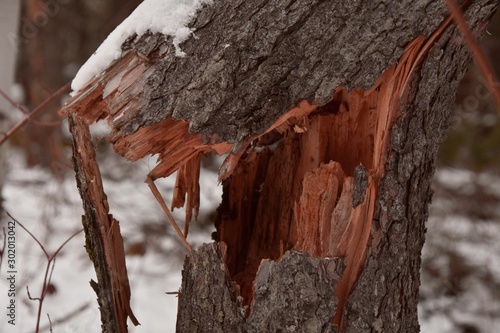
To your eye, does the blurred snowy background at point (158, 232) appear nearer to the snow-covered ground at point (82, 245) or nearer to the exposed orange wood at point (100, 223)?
the snow-covered ground at point (82, 245)

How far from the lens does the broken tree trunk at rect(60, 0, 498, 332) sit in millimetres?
1669

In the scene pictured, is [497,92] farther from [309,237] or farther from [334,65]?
[309,237]

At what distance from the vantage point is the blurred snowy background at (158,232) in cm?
359

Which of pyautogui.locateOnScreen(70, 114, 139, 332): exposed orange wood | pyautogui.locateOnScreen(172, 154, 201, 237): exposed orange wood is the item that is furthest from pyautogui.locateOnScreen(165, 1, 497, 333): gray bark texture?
pyautogui.locateOnScreen(172, 154, 201, 237): exposed orange wood

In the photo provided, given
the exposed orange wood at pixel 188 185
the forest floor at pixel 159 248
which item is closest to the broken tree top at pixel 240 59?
the exposed orange wood at pixel 188 185

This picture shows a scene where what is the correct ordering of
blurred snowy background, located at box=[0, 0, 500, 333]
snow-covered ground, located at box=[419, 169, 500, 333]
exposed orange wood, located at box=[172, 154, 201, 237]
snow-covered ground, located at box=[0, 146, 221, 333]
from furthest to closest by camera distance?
1. snow-covered ground, located at box=[419, 169, 500, 333]
2. blurred snowy background, located at box=[0, 0, 500, 333]
3. snow-covered ground, located at box=[0, 146, 221, 333]
4. exposed orange wood, located at box=[172, 154, 201, 237]

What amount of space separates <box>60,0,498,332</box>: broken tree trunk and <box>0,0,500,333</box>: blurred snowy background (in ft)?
4.26

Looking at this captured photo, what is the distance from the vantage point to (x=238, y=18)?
168cm

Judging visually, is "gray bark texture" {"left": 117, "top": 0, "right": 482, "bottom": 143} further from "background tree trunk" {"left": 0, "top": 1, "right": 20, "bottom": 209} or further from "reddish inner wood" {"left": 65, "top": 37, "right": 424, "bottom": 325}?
"background tree trunk" {"left": 0, "top": 1, "right": 20, "bottom": 209}

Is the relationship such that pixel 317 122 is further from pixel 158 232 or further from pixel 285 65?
pixel 158 232

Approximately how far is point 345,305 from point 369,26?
2.62ft

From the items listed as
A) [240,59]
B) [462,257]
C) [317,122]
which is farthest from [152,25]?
[462,257]

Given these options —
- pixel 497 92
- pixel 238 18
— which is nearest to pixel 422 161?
pixel 238 18

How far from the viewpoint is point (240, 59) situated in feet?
5.46
